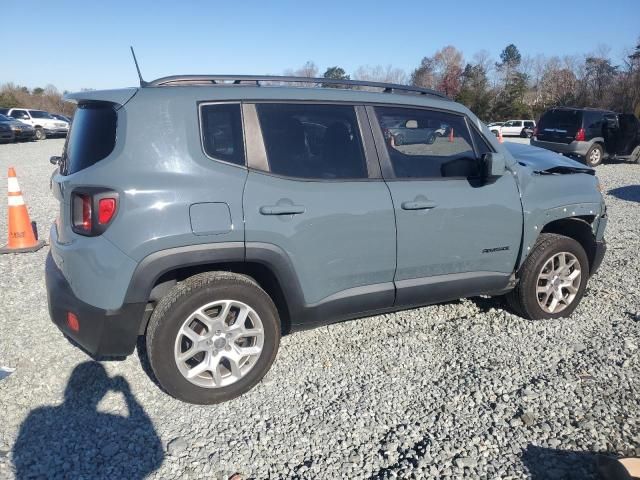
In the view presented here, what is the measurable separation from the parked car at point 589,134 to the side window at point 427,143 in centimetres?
1278

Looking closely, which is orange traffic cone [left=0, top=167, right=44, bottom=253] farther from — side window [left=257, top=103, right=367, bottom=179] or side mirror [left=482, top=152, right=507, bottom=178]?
side mirror [left=482, top=152, right=507, bottom=178]

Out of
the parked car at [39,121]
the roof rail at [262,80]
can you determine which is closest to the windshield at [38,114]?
the parked car at [39,121]

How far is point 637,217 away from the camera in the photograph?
774 centimetres

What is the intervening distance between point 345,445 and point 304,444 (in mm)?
219

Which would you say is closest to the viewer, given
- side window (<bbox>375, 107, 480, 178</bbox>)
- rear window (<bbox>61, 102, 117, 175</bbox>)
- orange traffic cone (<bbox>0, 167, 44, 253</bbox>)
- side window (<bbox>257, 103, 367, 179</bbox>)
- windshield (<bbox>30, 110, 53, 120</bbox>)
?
rear window (<bbox>61, 102, 117, 175</bbox>)

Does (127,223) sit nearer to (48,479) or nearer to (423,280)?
(48,479)


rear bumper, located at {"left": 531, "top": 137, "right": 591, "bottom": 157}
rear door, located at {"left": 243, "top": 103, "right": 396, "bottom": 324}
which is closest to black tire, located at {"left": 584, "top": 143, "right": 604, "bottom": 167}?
rear bumper, located at {"left": 531, "top": 137, "right": 591, "bottom": 157}

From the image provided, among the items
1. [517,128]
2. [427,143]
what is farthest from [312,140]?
[517,128]

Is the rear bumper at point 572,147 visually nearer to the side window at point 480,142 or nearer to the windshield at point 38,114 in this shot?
the side window at point 480,142

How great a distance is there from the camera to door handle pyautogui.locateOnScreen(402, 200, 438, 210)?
321 centimetres

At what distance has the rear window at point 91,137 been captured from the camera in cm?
271

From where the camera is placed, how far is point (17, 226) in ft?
18.8

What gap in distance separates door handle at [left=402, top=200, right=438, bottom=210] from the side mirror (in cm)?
47

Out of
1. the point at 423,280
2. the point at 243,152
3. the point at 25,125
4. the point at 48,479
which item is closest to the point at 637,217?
the point at 423,280
